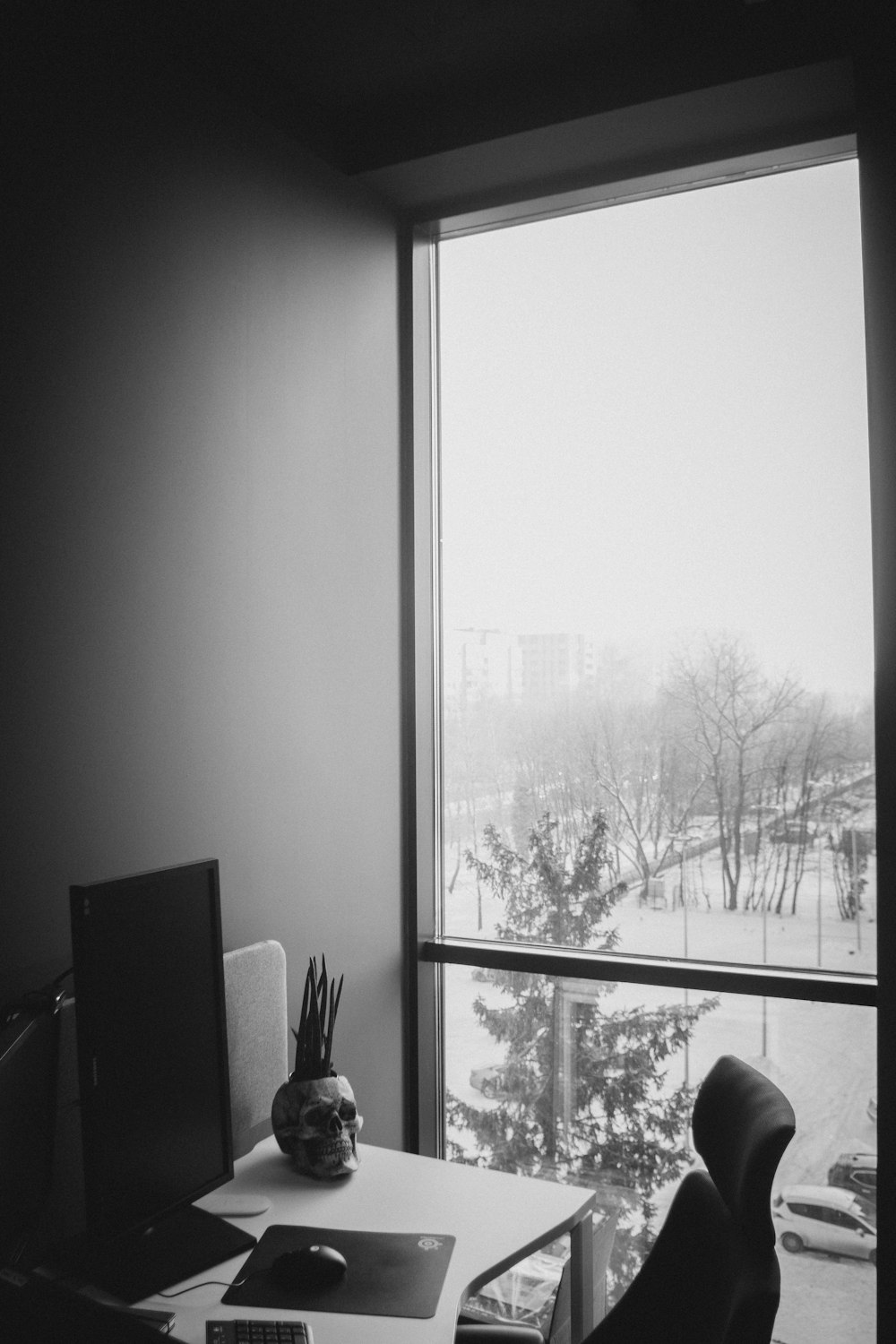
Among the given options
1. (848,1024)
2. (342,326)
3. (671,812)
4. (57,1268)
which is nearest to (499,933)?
(671,812)

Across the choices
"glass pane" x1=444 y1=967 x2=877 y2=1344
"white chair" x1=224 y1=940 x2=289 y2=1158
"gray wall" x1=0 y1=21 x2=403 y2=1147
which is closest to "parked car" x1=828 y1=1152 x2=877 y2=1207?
"glass pane" x1=444 y1=967 x2=877 y2=1344

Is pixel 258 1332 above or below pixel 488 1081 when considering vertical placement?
above

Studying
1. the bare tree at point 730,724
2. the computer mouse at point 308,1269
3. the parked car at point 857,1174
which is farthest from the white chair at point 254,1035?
the parked car at point 857,1174

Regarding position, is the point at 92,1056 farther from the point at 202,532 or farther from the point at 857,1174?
the point at 857,1174

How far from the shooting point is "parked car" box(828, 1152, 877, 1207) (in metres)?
2.47

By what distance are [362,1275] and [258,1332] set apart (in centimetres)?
25

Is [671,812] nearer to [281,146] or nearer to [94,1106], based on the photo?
[94,1106]

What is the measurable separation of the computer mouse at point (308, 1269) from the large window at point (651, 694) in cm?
130

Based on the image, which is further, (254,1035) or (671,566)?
(671,566)

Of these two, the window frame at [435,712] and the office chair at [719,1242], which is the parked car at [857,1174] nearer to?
the window frame at [435,712]

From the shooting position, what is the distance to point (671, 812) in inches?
109

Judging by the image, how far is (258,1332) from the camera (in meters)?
1.47

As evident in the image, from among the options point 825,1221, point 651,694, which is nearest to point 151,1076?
point 651,694

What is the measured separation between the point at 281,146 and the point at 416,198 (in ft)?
1.86
